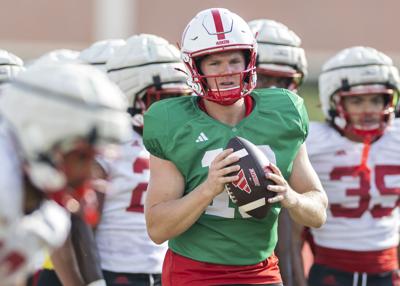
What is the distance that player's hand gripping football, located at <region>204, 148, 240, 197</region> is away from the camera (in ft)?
13.4

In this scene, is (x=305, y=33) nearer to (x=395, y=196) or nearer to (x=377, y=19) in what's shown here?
(x=377, y=19)

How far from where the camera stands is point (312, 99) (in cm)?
1752

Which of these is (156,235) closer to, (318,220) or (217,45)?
(318,220)

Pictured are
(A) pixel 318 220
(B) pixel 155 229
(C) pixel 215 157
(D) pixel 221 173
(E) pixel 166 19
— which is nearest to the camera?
(D) pixel 221 173

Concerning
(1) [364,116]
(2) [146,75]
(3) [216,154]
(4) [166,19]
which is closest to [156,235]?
(3) [216,154]

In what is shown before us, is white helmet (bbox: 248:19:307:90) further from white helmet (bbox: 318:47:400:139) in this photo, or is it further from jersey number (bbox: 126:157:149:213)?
jersey number (bbox: 126:157:149:213)

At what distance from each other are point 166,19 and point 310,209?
18.1 meters

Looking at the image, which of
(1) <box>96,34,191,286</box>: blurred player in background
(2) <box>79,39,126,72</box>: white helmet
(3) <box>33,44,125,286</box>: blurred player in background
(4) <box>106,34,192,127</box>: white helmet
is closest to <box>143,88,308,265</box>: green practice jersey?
(3) <box>33,44,125,286</box>: blurred player in background

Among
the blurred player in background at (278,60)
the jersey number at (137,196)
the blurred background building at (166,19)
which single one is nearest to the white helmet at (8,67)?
the jersey number at (137,196)

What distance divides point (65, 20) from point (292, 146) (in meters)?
18.5

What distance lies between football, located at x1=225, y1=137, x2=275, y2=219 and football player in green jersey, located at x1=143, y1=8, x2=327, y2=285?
124 mm

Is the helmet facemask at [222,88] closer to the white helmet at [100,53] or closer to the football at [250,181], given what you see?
the football at [250,181]

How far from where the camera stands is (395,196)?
229 inches

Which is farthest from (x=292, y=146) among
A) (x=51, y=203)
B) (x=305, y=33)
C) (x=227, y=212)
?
(x=305, y=33)
